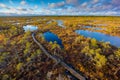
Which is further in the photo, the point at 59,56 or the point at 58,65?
the point at 59,56

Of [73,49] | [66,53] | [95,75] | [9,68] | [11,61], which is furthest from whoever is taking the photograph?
[73,49]

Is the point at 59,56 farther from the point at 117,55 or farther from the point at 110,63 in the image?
the point at 117,55

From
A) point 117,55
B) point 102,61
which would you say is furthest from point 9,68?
point 117,55

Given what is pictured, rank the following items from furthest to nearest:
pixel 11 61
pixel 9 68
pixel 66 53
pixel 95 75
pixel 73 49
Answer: pixel 73 49 → pixel 66 53 → pixel 11 61 → pixel 9 68 → pixel 95 75

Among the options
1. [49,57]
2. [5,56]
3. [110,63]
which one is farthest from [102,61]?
[5,56]

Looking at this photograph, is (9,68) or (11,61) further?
(11,61)

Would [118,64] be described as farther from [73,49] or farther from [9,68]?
[9,68]

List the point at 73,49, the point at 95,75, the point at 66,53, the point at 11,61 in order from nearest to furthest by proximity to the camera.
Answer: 1. the point at 95,75
2. the point at 11,61
3. the point at 66,53
4. the point at 73,49

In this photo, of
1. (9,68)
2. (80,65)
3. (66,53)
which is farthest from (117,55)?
(9,68)
